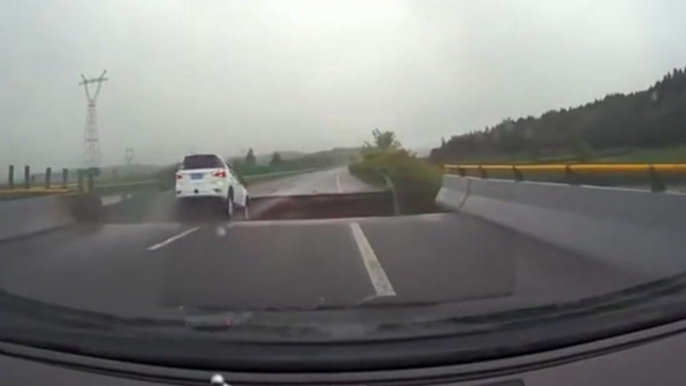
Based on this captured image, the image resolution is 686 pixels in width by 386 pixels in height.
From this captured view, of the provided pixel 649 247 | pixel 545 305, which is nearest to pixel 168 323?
pixel 545 305

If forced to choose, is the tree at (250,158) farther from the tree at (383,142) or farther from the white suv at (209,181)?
the tree at (383,142)

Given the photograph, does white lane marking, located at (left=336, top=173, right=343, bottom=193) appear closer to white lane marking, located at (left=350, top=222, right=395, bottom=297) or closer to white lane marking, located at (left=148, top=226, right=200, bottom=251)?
white lane marking, located at (left=350, top=222, right=395, bottom=297)

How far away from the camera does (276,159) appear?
3891 mm

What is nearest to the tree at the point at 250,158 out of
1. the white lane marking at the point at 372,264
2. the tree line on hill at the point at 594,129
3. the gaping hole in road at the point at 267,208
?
the gaping hole in road at the point at 267,208

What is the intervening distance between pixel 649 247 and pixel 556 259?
857mm

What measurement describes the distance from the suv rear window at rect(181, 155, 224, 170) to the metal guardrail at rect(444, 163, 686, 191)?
4.75ft

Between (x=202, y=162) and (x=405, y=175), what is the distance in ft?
4.08

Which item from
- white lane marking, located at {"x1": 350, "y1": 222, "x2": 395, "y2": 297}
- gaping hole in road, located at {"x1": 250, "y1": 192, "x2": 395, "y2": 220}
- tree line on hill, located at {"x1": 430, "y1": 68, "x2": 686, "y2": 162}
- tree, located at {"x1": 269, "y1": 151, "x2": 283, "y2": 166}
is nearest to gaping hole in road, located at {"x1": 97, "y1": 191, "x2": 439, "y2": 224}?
gaping hole in road, located at {"x1": 250, "y1": 192, "x2": 395, "y2": 220}

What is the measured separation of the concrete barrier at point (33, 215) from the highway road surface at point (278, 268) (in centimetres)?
5

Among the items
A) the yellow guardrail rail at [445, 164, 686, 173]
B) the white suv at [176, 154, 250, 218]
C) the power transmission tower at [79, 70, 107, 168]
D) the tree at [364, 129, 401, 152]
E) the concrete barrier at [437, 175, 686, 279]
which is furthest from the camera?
the concrete barrier at [437, 175, 686, 279]

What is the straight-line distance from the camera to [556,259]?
529 cm

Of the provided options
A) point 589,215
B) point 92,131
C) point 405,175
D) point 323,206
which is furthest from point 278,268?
point 589,215

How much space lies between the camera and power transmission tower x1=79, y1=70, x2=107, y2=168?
3.53 meters

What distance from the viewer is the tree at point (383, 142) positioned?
3.91 meters
